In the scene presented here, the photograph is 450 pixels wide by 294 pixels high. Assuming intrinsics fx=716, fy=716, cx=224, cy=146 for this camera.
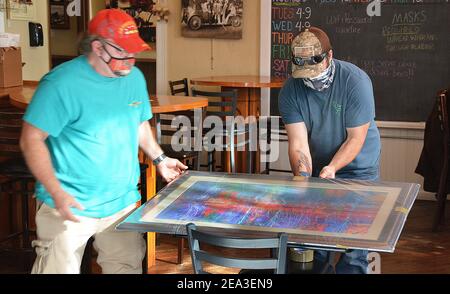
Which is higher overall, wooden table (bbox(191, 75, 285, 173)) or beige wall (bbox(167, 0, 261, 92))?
beige wall (bbox(167, 0, 261, 92))

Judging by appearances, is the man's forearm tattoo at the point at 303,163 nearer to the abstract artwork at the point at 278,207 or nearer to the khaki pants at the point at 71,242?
the abstract artwork at the point at 278,207

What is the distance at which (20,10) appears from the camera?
646cm

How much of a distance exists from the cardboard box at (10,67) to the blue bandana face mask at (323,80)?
2.77 meters

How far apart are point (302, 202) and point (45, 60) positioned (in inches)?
188

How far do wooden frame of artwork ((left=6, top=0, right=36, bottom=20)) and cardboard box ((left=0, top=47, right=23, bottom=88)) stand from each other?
1.06 m

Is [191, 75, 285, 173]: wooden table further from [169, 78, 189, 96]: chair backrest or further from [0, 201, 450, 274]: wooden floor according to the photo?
[0, 201, 450, 274]: wooden floor

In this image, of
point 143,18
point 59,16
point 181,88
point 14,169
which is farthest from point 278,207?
point 59,16

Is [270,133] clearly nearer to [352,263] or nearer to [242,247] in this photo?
[352,263]

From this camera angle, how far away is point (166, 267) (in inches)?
182

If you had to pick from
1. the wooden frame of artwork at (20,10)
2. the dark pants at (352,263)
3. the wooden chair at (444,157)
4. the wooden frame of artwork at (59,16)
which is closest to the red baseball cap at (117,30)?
the dark pants at (352,263)

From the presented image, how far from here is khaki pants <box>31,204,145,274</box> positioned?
268cm

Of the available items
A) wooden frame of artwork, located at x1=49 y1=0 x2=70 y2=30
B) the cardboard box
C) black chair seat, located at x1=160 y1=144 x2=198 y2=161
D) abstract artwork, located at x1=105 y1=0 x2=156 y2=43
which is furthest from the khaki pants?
wooden frame of artwork, located at x1=49 y1=0 x2=70 y2=30

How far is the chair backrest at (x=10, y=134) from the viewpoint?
3.88 meters

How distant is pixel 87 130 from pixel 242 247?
0.81 meters
